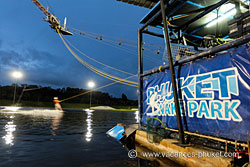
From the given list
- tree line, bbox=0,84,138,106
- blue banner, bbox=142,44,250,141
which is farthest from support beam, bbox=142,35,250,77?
tree line, bbox=0,84,138,106

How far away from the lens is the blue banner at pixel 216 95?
10.9 ft

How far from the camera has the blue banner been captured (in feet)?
10.9

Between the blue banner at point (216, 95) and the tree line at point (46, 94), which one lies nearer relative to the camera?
the blue banner at point (216, 95)

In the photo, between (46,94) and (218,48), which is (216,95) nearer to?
(218,48)

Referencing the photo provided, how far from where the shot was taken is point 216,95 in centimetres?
386

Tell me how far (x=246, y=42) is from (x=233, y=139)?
2.38 m

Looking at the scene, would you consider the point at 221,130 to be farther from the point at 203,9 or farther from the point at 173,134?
the point at 203,9

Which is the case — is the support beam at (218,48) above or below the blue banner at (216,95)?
above

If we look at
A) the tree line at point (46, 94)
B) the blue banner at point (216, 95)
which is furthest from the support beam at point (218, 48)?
the tree line at point (46, 94)

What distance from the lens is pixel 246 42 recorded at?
3.33m

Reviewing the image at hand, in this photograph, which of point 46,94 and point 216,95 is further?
point 46,94

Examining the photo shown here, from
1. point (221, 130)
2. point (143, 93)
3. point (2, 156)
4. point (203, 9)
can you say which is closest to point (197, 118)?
point (221, 130)

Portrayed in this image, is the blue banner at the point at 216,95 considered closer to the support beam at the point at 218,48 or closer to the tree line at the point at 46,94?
the support beam at the point at 218,48

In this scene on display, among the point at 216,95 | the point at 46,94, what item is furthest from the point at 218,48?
the point at 46,94
